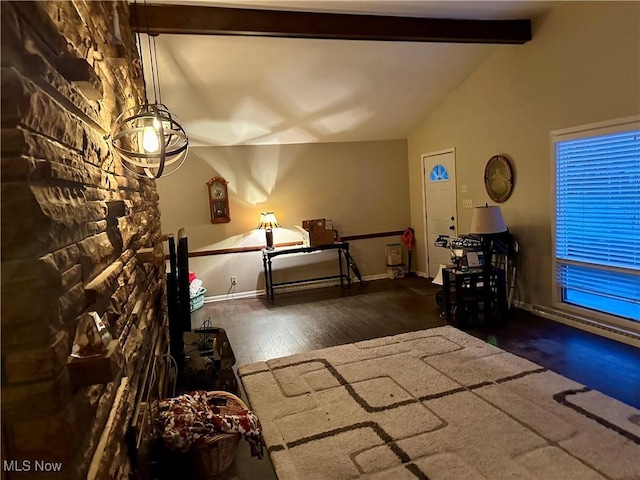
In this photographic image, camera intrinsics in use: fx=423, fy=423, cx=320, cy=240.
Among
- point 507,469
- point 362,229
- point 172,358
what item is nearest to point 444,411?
point 507,469

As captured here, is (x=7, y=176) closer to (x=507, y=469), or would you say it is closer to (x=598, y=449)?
(x=507, y=469)

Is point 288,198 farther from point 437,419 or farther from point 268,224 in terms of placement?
point 437,419

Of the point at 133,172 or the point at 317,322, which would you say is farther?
the point at 317,322

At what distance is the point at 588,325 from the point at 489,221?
4.37 feet

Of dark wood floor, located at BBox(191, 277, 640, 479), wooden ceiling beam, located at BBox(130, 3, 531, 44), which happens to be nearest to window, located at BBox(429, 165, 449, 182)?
dark wood floor, located at BBox(191, 277, 640, 479)

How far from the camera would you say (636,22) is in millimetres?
3352

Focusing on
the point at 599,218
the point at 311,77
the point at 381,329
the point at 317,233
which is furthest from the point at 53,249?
the point at 317,233

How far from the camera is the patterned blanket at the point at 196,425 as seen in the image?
205 centimetres

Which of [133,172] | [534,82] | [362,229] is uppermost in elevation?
[534,82]

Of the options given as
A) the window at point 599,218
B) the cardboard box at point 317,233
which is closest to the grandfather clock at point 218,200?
the cardboard box at point 317,233

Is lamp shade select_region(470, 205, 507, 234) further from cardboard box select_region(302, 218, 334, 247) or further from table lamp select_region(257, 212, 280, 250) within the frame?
table lamp select_region(257, 212, 280, 250)

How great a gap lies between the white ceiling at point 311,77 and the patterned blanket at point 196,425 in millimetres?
2967

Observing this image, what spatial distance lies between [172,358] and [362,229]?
4.39 m

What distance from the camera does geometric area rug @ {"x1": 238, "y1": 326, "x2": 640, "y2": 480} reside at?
2207 millimetres
